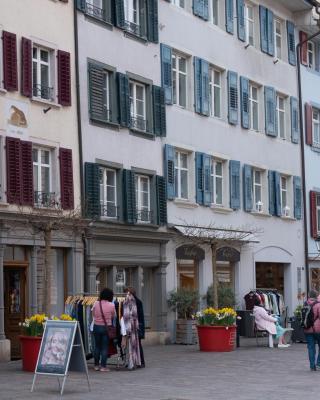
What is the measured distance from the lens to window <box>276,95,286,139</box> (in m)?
39.4

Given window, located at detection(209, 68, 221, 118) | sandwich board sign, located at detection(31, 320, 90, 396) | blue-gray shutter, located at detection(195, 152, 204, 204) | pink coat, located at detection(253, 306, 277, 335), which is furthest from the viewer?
window, located at detection(209, 68, 221, 118)

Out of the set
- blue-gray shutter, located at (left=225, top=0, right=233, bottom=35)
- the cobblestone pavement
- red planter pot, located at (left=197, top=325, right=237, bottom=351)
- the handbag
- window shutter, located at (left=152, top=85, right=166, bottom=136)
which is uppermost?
blue-gray shutter, located at (left=225, top=0, right=233, bottom=35)

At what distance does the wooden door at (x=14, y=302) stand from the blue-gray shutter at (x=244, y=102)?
13124 millimetres

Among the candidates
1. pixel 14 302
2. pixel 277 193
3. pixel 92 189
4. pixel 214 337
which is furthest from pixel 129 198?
pixel 277 193

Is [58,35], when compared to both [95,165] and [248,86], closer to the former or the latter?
[95,165]

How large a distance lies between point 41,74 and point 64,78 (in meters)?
0.61

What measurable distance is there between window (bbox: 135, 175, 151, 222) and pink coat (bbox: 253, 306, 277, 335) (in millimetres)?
4148

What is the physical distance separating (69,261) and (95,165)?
268cm

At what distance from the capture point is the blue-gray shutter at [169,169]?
31.3 m

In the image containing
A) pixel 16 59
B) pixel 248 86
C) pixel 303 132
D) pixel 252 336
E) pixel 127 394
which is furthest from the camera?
pixel 303 132

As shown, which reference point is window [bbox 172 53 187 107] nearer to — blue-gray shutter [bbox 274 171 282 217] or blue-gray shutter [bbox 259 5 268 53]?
blue-gray shutter [bbox 259 5 268 53]

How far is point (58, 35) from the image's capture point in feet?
87.2

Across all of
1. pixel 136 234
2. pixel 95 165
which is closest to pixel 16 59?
pixel 95 165

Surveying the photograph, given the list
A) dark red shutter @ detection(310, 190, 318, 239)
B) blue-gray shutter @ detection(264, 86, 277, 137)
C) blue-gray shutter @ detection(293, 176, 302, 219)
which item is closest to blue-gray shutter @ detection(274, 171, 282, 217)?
blue-gray shutter @ detection(293, 176, 302, 219)
